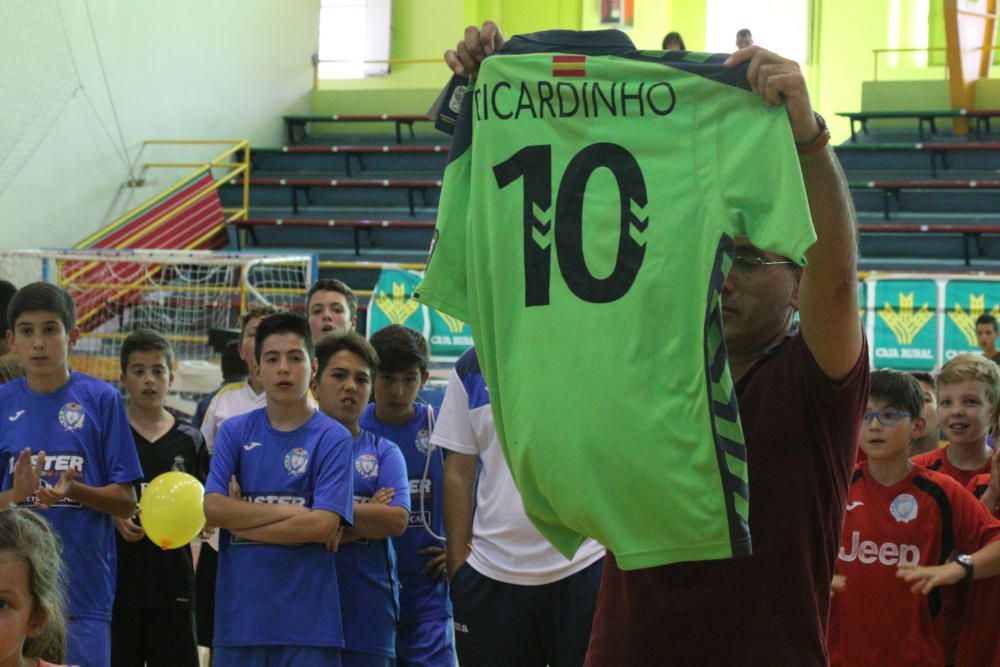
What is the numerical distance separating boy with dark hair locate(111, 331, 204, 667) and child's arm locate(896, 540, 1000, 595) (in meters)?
2.47

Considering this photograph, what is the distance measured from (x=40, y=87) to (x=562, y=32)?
409 inches

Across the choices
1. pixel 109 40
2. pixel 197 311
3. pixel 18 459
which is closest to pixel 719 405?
pixel 18 459

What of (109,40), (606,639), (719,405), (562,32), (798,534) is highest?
(109,40)

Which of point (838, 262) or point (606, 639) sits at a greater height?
point (838, 262)

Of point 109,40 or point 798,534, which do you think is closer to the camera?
point 798,534

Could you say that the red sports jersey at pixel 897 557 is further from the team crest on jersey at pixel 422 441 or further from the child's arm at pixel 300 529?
the child's arm at pixel 300 529

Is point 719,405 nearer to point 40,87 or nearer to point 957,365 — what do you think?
point 957,365

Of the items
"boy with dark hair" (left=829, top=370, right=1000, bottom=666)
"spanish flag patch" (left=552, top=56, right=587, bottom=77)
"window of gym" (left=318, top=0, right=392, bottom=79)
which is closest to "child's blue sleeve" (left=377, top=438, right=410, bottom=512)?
"boy with dark hair" (left=829, top=370, right=1000, bottom=666)

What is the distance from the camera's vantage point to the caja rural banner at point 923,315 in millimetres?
8828

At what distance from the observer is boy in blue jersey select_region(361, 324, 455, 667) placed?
4246mm

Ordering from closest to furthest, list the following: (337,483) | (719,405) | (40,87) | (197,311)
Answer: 1. (719,405)
2. (337,483)
3. (197,311)
4. (40,87)

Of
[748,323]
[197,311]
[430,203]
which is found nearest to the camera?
[748,323]

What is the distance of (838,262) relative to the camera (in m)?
1.89

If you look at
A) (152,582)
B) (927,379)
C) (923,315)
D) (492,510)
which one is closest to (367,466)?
(492,510)
